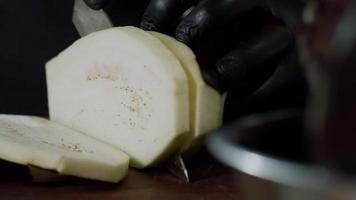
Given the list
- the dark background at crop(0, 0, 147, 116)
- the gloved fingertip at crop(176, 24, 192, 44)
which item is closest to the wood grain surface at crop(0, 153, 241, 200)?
the gloved fingertip at crop(176, 24, 192, 44)

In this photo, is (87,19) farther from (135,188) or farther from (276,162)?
(276,162)

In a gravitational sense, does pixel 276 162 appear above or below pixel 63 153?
above

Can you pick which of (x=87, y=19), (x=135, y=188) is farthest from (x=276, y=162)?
(x=87, y=19)

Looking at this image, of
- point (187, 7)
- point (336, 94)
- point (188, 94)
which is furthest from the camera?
point (187, 7)

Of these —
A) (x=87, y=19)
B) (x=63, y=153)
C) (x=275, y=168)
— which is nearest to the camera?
(x=275, y=168)

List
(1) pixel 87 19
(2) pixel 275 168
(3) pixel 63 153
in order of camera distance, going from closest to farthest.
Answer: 1. (2) pixel 275 168
2. (3) pixel 63 153
3. (1) pixel 87 19

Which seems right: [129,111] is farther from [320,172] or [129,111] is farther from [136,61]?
[320,172]

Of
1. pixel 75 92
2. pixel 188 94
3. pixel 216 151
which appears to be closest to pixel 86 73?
pixel 75 92

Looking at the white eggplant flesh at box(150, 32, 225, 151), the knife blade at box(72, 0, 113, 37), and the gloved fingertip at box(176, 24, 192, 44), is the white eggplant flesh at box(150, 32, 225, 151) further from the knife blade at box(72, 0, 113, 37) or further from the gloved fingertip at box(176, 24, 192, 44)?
the knife blade at box(72, 0, 113, 37)
